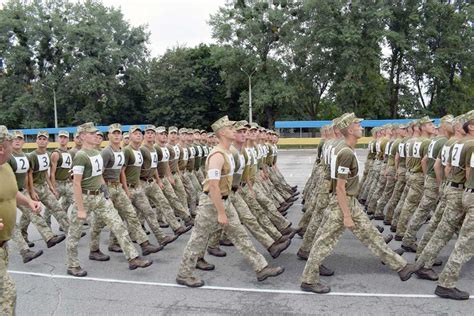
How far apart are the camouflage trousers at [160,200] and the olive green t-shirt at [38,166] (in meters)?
1.89

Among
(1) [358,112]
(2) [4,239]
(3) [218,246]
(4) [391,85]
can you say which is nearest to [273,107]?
(1) [358,112]

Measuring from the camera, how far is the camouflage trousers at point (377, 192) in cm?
1040

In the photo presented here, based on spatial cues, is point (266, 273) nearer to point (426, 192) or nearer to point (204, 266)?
point (204, 266)

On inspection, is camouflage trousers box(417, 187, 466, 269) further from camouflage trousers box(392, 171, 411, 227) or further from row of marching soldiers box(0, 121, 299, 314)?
camouflage trousers box(392, 171, 411, 227)

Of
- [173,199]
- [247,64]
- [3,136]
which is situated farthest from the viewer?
[247,64]

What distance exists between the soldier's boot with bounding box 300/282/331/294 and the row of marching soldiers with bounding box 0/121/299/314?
18.9 inches

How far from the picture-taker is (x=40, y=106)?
50.0 meters

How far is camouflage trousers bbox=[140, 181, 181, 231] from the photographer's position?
8508 mm

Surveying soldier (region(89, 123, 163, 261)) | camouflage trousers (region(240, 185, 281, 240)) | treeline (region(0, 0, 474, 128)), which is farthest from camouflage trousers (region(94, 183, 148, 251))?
treeline (region(0, 0, 474, 128))

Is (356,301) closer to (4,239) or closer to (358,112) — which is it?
(4,239)

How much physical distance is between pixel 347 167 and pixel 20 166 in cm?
538

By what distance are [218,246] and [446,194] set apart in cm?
368

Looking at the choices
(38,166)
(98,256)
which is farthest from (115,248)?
(38,166)

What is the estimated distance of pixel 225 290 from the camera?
5.91 m
